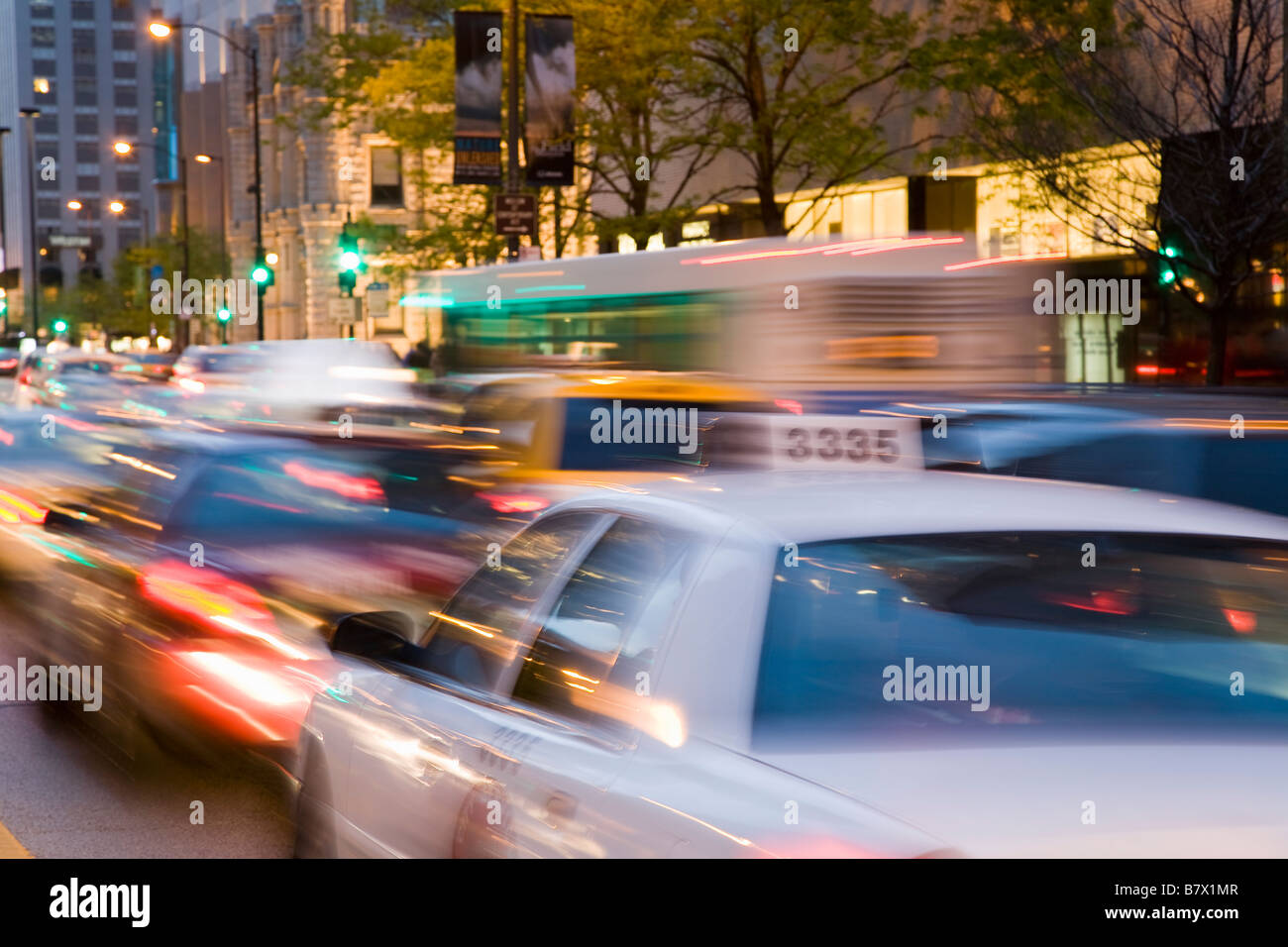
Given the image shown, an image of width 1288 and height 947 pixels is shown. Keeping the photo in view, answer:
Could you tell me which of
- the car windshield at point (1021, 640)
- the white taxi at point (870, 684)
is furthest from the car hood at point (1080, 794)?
the car windshield at point (1021, 640)

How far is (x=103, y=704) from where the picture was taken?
8.09m

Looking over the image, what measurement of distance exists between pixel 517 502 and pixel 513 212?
14867mm

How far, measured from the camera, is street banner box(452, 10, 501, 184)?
25.2 m

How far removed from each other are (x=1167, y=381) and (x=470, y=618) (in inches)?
1078

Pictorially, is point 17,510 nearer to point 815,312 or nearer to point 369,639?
point 369,639

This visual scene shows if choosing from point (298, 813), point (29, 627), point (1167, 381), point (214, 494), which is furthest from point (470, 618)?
point (1167, 381)

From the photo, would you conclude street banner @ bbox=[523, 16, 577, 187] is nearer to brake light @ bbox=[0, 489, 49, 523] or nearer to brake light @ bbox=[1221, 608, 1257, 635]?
brake light @ bbox=[0, 489, 49, 523]

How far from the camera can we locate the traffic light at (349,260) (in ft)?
125

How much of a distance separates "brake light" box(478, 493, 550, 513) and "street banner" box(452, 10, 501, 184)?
14.9 meters

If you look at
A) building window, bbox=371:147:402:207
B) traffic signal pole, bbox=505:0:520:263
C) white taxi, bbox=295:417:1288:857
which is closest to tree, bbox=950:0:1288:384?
traffic signal pole, bbox=505:0:520:263

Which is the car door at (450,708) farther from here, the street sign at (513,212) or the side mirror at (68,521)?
the street sign at (513,212)

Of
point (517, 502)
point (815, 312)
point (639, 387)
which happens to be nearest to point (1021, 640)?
point (517, 502)

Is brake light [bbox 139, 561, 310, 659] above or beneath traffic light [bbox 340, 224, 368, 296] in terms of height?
beneath

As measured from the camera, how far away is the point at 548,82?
25.2 meters
